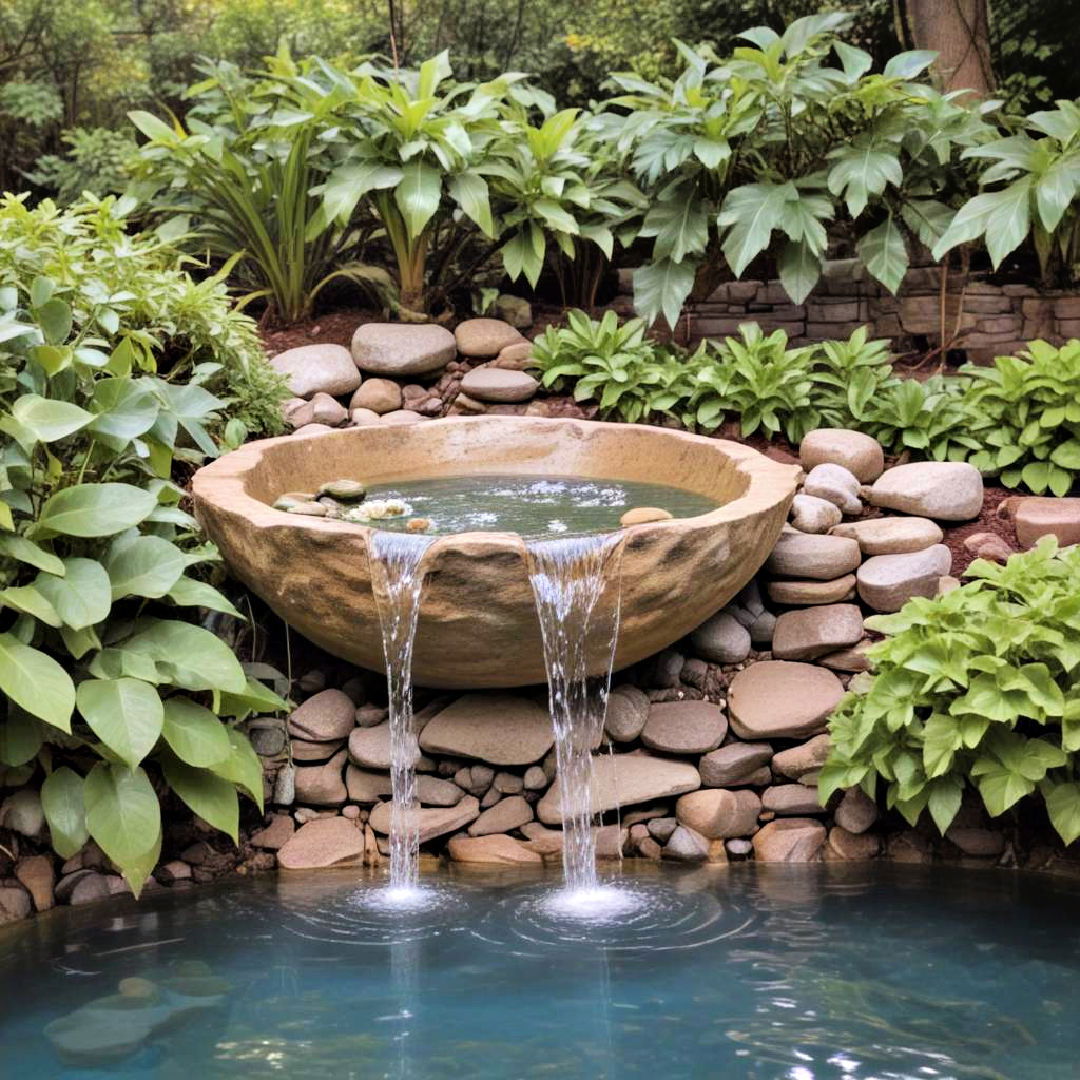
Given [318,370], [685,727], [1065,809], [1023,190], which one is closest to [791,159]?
[1023,190]

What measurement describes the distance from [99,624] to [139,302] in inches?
63.3

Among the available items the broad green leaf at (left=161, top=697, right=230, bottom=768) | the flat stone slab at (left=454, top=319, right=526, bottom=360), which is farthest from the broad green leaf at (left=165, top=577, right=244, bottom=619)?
the flat stone slab at (left=454, top=319, right=526, bottom=360)

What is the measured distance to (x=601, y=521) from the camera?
16.5 ft

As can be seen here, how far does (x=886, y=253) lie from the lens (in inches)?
270

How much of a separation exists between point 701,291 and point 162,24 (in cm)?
649

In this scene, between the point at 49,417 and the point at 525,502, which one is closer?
the point at 49,417

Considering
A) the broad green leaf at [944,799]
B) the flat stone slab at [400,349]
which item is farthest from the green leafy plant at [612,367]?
the broad green leaf at [944,799]

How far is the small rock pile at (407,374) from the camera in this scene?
263 inches

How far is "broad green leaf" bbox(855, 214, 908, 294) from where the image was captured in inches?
267

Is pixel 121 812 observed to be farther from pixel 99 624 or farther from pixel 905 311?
pixel 905 311

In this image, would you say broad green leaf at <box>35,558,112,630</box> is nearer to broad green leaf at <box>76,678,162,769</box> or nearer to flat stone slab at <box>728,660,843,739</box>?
broad green leaf at <box>76,678,162,769</box>

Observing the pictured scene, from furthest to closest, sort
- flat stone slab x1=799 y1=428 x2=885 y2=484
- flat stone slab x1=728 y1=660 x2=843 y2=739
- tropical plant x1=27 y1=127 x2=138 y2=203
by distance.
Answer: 1. tropical plant x1=27 y1=127 x2=138 y2=203
2. flat stone slab x1=799 y1=428 x2=885 y2=484
3. flat stone slab x1=728 y1=660 x2=843 y2=739

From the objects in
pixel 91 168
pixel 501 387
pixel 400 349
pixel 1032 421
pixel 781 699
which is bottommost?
pixel 781 699

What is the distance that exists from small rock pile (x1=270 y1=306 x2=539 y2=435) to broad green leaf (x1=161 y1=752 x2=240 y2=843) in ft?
8.64
